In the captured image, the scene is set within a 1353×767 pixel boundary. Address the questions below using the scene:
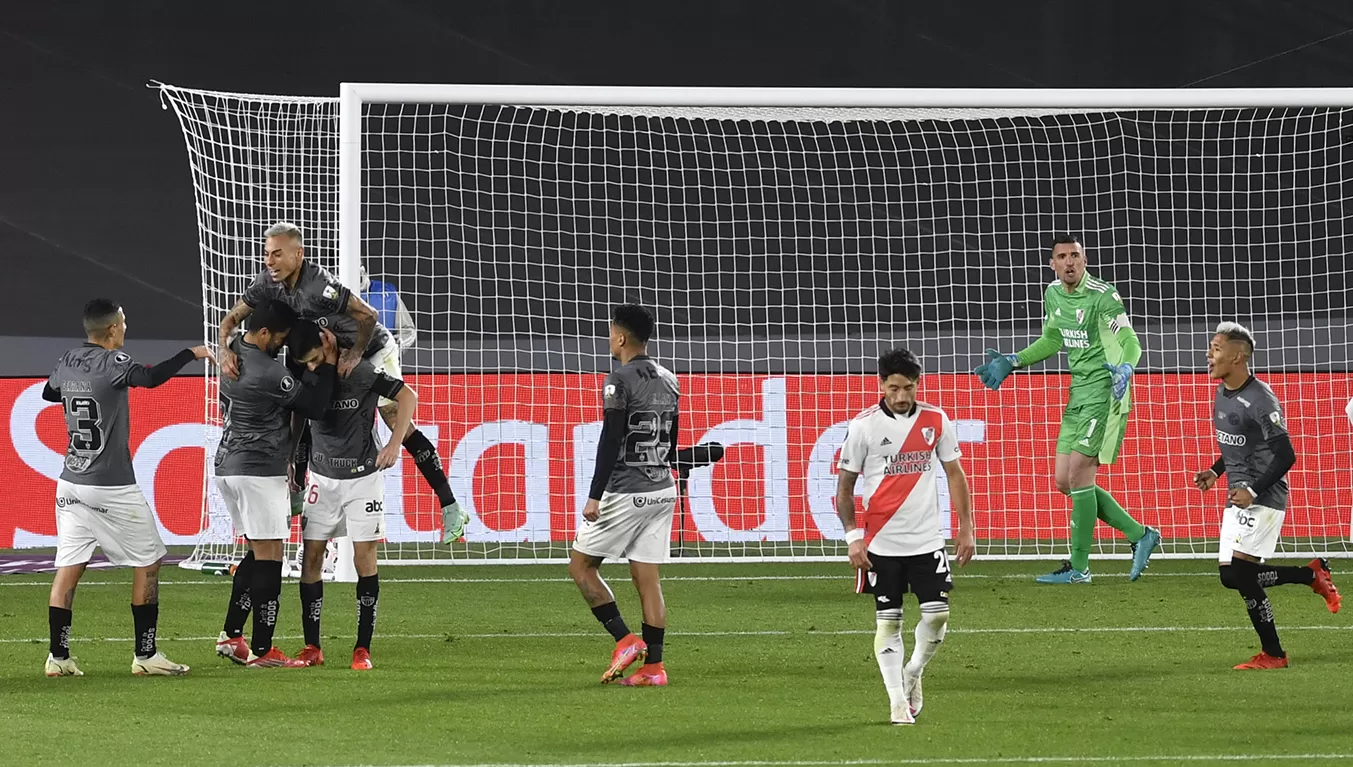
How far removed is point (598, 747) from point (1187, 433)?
9.82 metres

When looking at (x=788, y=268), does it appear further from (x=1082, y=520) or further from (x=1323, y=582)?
(x=1323, y=582)

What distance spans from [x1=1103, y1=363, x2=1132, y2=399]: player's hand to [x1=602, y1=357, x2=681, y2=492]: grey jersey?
4.70 meters

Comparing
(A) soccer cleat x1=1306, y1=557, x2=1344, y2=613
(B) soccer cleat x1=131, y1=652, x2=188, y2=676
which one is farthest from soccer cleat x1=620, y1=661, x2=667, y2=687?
(A) soccer cleat x1=1306, y1=557, x2=1344, y2=613

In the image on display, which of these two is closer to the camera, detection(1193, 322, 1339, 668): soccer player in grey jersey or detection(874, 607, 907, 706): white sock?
detection(874, 607, 907, 706): white sock

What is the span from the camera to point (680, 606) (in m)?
9.89

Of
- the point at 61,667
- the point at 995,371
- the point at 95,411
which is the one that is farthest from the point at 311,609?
the point at 995,371

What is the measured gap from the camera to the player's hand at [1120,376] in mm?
10641

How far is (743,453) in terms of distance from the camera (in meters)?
13.7

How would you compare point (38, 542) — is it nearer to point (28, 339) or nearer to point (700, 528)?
point (28, 339)

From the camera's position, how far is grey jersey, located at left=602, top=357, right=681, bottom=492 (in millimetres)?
6750

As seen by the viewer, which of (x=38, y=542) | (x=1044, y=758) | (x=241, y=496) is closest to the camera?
(x=1044, y=758)

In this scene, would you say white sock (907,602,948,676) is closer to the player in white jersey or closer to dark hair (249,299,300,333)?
Answer: the player in white jersey

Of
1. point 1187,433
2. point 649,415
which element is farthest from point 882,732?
point 1187,433

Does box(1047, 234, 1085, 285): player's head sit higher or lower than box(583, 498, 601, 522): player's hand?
higher
